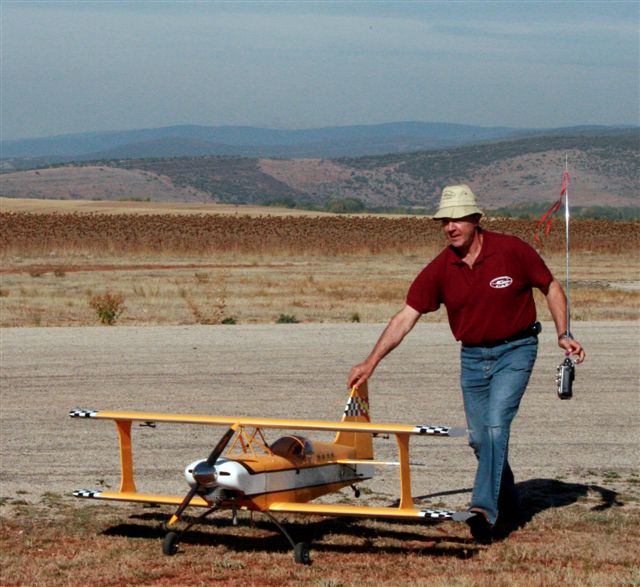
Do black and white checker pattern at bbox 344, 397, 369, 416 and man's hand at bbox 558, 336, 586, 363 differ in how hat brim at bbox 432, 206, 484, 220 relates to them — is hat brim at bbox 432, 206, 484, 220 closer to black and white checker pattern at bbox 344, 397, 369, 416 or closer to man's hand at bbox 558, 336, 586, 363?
man's hand at bbox 558, 336, 586, 363

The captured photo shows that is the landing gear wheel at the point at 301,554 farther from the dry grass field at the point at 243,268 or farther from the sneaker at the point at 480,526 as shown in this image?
the dry grass field at the point at 243,268

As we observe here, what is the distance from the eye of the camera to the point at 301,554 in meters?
7.52

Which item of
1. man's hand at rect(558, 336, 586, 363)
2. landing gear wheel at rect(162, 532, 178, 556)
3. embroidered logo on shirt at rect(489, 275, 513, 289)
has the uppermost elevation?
embroidered logo on shirt at rect(489, 275, 513, 289)

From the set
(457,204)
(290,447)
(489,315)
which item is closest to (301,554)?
(290,447)

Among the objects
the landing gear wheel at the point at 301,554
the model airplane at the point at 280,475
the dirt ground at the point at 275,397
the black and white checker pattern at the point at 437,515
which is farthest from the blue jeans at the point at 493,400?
the dirt ground at the point at 275,397

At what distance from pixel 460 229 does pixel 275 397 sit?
7553 mm

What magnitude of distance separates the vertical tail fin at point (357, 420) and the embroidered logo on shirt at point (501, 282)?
1488 millimetres

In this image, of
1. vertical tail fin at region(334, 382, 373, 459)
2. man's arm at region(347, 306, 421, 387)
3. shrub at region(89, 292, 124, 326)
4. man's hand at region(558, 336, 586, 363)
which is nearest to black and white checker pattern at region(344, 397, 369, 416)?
vertical tail fin at region(334, 382, 373, 459)

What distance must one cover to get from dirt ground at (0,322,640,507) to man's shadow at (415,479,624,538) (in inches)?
3.3

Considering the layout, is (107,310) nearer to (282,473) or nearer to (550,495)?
(550,495)

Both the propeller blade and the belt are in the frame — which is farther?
the belt

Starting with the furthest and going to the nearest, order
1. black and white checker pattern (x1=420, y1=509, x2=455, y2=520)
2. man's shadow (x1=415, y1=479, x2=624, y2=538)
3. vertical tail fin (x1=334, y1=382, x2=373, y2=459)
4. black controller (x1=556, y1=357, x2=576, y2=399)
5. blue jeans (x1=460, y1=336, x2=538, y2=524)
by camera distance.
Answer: man's shadow (x1=415, y1=479, x2=624, y2=538)
vertical tail fin (x1=334, y1=382, x2=373, y2=459)
black controller (x1=556, y1=357, x2=576, y2=399)
blue jeans (x1=460, y1=336, x2=538, y2=524)
black and white checker pattern (x1=420, y1=509, x2=455, y2=520)

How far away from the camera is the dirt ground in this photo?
1081 centimetres

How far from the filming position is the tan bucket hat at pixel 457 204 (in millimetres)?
7676
